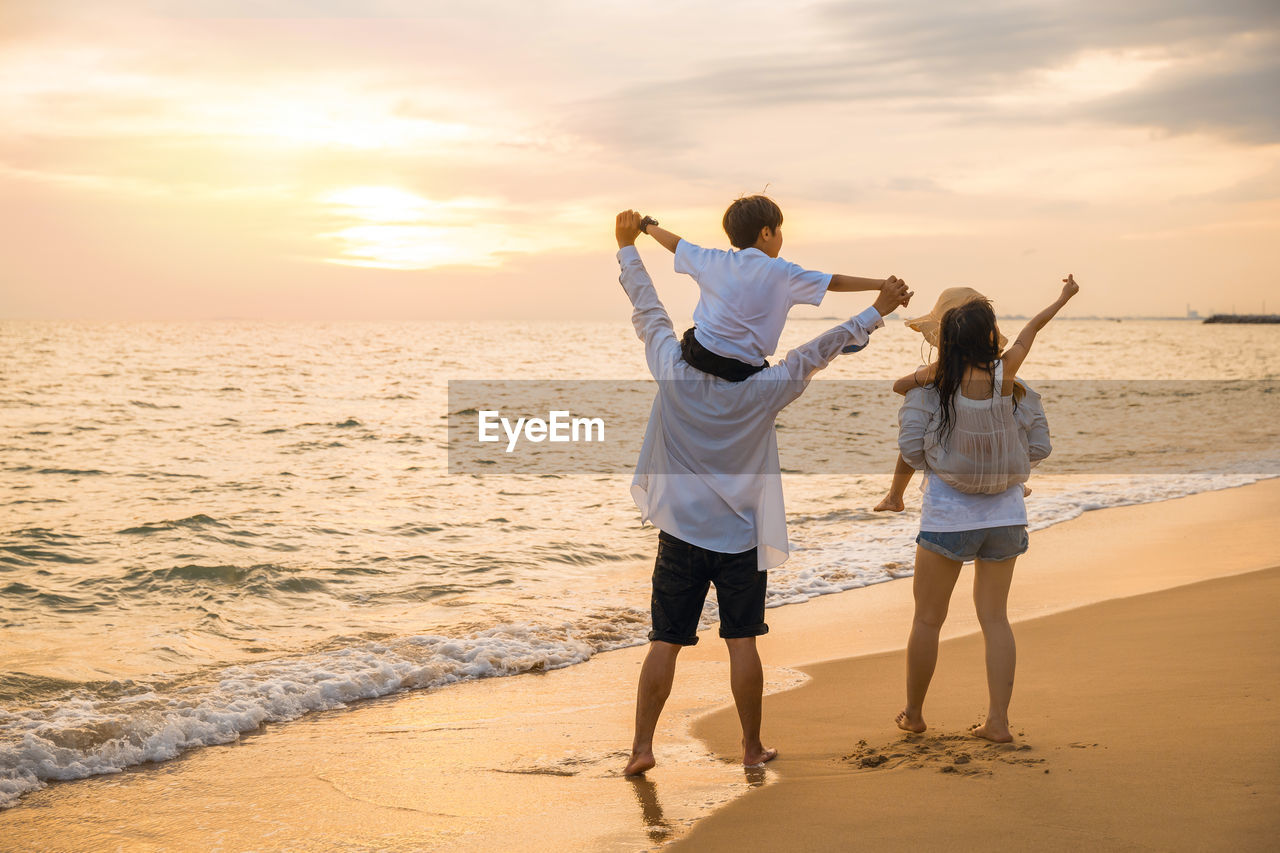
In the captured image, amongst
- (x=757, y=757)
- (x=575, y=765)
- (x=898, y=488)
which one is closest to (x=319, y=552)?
(x=575, y=765)

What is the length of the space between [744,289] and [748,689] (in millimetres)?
1532

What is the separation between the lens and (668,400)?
357cm

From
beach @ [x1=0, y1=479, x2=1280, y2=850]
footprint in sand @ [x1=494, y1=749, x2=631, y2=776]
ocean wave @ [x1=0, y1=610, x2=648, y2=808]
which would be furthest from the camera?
ocean wave @ [x1=0, y1=610, x2=648, y2=808]

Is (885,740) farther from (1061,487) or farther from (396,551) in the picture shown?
(1061,487)

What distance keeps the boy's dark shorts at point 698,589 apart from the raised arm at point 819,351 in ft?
2.01

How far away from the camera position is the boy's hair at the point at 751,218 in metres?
3.48

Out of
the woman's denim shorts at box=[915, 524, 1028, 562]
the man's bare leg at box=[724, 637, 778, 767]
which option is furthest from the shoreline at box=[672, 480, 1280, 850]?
the woman's denim shorts at box=[915, 524, 1028, 562]

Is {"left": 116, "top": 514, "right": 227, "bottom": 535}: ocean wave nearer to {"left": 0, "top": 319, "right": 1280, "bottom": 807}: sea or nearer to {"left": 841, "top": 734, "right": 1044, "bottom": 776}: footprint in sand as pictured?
{"left": 0, "top": 319, "right": 1280, "bottom": 807}: sea

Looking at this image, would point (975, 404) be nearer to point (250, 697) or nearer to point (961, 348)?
point (961, 348)

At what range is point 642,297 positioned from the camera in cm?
371

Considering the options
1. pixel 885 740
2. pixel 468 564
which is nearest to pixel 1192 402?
pixel 468 564

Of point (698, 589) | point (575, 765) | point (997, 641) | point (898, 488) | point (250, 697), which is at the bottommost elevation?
point (250, 697)

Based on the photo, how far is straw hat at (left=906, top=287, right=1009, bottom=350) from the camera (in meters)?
3.71

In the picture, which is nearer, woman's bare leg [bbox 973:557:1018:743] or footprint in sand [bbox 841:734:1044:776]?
footprint in sand [bbox 841:734:1044:776]
